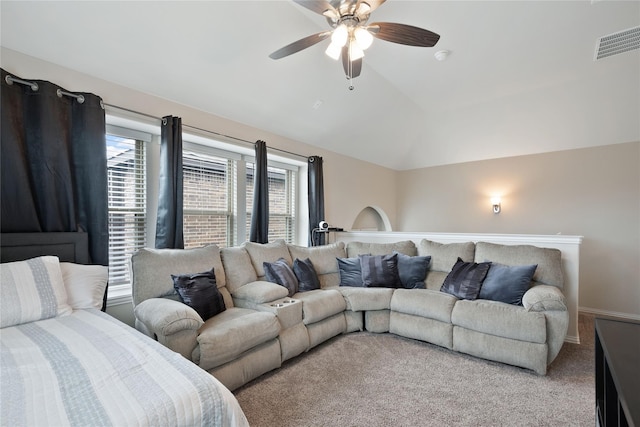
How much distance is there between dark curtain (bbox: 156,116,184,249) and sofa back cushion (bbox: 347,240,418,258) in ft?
7.39

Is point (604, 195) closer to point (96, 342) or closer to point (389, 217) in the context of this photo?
point (389, 217)

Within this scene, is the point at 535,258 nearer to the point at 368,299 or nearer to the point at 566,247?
the point at 566,247

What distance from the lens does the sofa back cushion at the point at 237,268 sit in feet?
9.75

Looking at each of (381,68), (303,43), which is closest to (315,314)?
(303,43)

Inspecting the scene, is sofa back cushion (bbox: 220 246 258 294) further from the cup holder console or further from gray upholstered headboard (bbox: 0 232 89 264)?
gray upholstered headboard (bbox: 0 232 89 264)

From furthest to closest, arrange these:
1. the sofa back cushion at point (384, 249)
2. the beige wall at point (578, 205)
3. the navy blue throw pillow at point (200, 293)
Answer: the beige wall at point (578, 205) < the sofa back cushion at point (384, 249) < the navy blue throw pillow at point (200, 293)

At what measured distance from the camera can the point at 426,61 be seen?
345 cm

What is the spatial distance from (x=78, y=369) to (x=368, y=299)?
2.62m

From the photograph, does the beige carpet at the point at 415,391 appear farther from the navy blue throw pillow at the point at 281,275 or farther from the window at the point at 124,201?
the window at the point at 124,201

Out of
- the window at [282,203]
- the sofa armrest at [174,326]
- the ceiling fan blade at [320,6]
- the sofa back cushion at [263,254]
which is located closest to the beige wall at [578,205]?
the window at [282,203]

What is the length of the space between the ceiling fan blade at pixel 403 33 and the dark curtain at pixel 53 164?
2257mm

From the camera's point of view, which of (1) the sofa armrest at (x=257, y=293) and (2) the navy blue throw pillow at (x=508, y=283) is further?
(2) the navy blue throw pillow at (x=508, y=283)

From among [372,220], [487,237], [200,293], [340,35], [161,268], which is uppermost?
[340,35]

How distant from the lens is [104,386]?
1.04 metres
